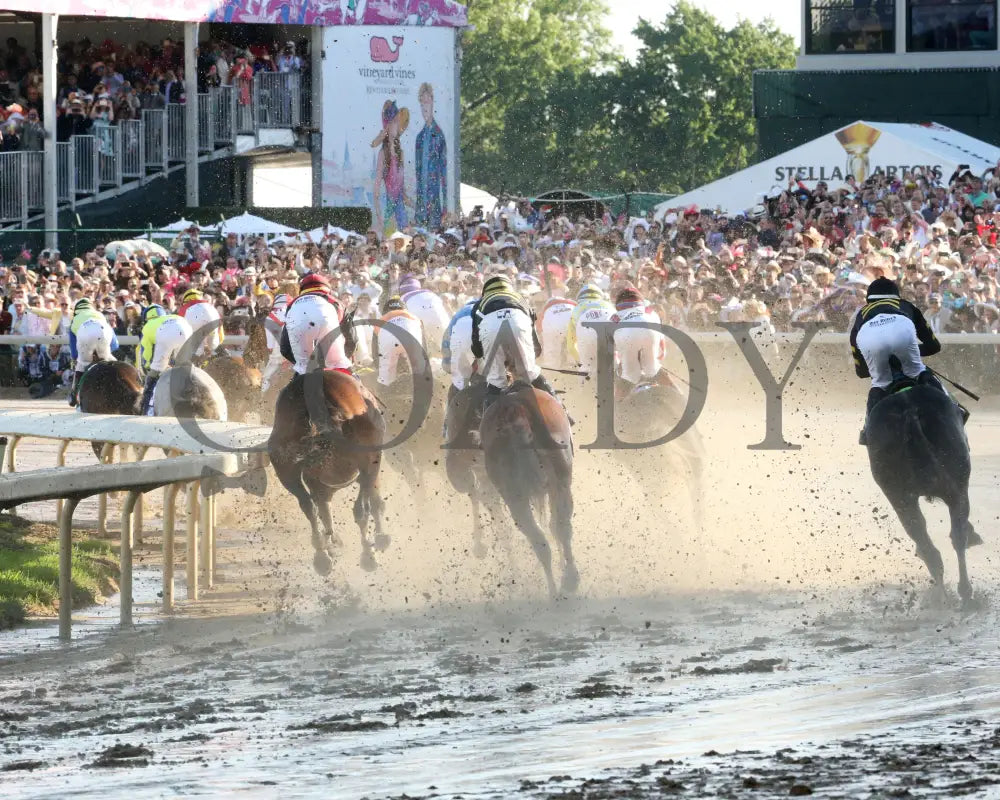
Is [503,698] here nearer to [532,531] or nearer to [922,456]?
[532,531]

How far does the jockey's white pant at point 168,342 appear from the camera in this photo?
15230 mm

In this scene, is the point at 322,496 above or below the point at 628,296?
below

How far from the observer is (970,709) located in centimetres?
716

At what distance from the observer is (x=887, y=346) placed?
34.7 ft

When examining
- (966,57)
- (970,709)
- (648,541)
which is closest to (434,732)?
(970,709)

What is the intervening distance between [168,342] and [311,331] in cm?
324

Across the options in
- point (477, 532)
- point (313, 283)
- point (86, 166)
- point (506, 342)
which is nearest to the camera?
point (506, 342)

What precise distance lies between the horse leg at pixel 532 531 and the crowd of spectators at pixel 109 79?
78.0ft

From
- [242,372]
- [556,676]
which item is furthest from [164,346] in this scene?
[556,676]

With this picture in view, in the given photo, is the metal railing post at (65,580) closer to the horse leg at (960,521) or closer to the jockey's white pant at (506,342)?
the jockey's white pant at (506,342)

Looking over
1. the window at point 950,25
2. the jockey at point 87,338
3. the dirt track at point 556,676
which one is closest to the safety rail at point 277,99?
the window at point 950,25

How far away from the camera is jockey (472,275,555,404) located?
37.6 feet

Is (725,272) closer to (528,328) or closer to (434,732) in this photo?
(528,328)

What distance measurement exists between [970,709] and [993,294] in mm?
14521
